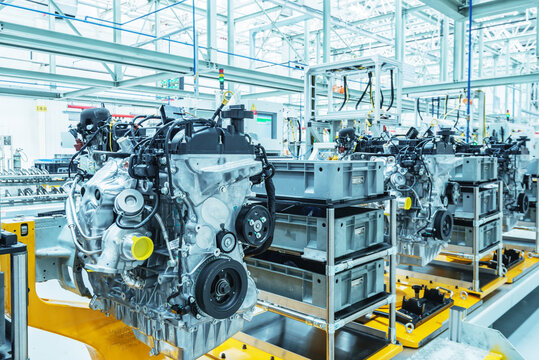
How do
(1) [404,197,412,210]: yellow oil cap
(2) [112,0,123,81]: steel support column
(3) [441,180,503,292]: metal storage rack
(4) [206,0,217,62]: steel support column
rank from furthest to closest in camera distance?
(2) [112,0,123,81]: steel support column < (4) [206,0,217,62]: steel support column < (3) [441,180,503,292]: metal storage rack < (1) [404,197,412,210]: yellow oil cap

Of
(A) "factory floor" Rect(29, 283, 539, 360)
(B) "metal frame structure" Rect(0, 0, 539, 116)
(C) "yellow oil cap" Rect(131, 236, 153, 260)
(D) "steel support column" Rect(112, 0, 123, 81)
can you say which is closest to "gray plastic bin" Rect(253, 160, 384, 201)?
(C) "yellow oil cap" Rect(131, 236, 153, 260)

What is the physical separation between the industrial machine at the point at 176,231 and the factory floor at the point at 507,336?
62.3 inches

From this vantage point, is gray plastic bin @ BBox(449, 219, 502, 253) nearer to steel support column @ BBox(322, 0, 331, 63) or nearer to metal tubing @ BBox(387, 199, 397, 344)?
metal tubing @ BBox(387, 199, 397, 344)

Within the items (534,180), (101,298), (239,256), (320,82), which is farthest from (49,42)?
(534,180)

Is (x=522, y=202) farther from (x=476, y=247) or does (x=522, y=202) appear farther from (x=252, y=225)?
(x=252, y=225)

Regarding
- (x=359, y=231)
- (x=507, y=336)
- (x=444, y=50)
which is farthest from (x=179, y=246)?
(x=444, y=50)

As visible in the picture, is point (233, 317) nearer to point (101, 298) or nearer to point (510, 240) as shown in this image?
point (101, 298)

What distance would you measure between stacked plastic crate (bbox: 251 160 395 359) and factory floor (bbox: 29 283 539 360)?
0.69m

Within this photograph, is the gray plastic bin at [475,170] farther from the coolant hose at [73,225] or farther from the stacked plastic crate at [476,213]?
the coolant hose at [73,225]

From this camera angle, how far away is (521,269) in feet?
15.2

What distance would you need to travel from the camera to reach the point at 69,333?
2.11 meters

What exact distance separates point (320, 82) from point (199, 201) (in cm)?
517

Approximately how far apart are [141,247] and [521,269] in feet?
14.6

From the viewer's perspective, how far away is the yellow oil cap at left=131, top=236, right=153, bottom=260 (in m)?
1.69
